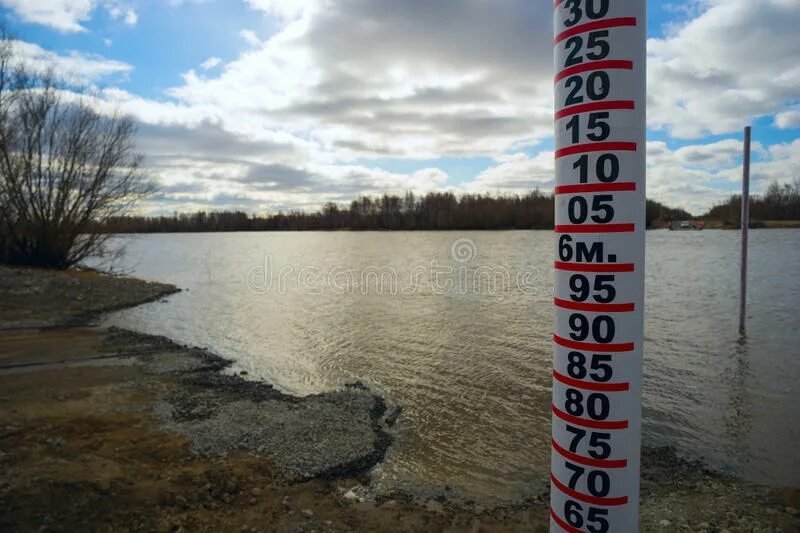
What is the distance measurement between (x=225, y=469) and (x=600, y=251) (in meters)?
5.86

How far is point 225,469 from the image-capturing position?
20.1 feet

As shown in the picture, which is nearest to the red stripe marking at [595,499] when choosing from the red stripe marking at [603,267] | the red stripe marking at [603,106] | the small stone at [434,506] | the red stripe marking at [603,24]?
the red stripe marking at [603,267]

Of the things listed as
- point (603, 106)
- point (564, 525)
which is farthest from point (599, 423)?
point (603, 106)

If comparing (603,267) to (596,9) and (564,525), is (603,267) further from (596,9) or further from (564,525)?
(564,525)

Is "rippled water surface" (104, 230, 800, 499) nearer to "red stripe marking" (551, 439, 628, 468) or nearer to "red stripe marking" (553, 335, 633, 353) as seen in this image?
"red stripe marking" (551, 439, 628, 468)

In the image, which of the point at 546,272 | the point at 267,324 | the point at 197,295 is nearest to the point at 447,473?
the point at 267,324

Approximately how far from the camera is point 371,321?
19.2 meters

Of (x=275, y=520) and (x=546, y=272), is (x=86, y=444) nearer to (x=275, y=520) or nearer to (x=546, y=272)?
(x=275, y=520)

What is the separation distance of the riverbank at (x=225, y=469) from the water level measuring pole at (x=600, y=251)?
11.6ft

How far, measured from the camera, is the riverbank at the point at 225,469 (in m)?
5.01

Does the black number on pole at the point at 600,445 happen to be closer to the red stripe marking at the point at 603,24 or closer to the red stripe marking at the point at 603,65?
the red stripe marking at the point at 603,65

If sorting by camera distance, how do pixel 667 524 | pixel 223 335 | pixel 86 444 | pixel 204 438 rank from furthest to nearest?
pixel 223 335
pixel 204 438
pixel 86 444
pixel 667 524

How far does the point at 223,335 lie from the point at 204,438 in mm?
10834

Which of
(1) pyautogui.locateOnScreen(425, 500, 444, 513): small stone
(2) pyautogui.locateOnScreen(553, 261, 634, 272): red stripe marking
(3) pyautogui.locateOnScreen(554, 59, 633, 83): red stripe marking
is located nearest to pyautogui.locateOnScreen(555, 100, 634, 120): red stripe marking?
(3) pyautogui.locateOnScreen(554, 59, 633, 83): red stripe marking
